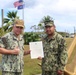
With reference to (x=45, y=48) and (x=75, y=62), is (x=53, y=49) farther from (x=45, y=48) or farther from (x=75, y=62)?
(x=75, y=62)

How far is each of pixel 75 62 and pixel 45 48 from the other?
0.94m

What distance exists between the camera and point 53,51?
5680 mm

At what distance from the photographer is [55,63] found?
5699mm

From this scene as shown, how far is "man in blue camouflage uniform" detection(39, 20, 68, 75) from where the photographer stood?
18.4 ft

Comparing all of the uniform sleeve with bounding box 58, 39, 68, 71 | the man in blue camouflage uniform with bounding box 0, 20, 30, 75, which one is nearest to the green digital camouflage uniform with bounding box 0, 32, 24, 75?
the man in blue camouflage uniform with bounding box 0, 20, 30, 75

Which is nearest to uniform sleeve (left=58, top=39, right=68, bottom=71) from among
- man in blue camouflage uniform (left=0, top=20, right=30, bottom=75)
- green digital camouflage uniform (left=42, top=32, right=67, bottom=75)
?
green digital camouflage uniform (left=42, top=32, right=67, bottom=75)

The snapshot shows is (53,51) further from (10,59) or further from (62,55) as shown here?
(10,59)

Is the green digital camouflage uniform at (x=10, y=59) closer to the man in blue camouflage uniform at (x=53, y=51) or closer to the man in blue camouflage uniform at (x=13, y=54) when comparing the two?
the man in blue camouflage uniform at (x=13, y=54)

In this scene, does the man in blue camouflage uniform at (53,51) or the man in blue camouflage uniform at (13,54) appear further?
the man in blue camouflage uniform at (53,51)

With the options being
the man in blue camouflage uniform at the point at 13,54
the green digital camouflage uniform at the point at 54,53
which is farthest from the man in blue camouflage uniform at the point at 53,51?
the man in blue camouflage uniform at the point at 13,54

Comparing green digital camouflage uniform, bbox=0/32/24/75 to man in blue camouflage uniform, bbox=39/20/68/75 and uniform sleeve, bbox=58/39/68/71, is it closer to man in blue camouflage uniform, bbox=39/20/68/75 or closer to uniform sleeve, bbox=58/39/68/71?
man in blue camouflage uniform, bbox=39/20/68/75

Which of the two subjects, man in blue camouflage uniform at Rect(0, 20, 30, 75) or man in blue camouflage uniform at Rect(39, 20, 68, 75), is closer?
man in blue camouflage uniform at Rect(0, 20, 30, 75)

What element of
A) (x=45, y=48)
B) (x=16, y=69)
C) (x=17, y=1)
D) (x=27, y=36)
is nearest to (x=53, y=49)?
(x=45, y=48)

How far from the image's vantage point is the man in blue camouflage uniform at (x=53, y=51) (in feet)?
18.4
